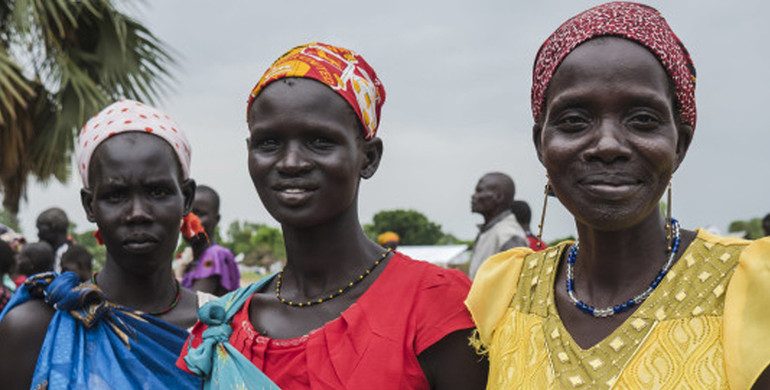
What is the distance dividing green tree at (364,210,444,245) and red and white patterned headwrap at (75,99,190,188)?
4892 cm

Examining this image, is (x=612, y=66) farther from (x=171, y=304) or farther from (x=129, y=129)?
(x=171, y=304)

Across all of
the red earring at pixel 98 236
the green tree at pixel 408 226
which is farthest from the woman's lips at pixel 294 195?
the green tree at pixel 408 226

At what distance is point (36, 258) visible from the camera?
6277 millimetres

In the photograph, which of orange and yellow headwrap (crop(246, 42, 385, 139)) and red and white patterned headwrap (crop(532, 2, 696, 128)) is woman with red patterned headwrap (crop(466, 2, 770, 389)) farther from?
orange and yellow headwrap (crop(246, 42, 385, 139))

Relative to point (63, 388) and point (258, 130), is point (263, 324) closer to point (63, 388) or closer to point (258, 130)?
point (258, 130)

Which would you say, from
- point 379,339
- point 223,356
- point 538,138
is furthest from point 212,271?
point 538,138

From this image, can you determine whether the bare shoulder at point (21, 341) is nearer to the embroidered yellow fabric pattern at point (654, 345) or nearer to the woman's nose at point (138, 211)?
the woman's nose at point (138, 211)

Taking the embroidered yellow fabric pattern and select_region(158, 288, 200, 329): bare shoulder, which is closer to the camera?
the embroidered yellow fabric pattern

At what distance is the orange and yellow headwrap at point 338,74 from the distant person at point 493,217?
4556 millimetres

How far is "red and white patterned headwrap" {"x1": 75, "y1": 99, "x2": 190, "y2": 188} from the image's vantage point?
270 cm

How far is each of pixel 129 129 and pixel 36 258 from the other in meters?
4.13

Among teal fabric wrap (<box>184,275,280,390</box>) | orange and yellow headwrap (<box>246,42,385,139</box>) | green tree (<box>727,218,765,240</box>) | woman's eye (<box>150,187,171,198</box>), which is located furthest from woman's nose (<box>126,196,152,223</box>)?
green tree (<box>727,218,765,240</box>)

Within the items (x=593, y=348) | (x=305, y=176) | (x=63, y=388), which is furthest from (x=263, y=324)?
(x=593, y=348)

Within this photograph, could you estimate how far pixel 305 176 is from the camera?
2.03 metres
